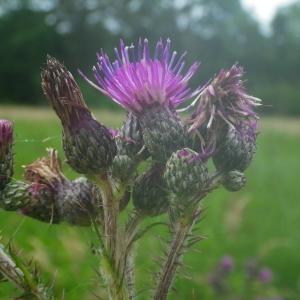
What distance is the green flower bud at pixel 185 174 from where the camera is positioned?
5.31 feet

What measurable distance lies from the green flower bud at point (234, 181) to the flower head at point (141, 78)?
39 cm

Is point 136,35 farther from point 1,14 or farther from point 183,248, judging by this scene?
point 183,248

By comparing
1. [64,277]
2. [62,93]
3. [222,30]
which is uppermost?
[222,30]

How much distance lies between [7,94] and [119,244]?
40109 millimetres

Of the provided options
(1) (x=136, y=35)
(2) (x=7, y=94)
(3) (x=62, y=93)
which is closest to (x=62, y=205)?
(3) (x=62, y=93)

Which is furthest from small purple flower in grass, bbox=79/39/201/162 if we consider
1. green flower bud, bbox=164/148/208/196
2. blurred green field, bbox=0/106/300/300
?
blurred green field, bbox=0/106/300/300

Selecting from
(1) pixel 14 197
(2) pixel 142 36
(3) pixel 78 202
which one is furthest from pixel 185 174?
(2) pixel 142 36

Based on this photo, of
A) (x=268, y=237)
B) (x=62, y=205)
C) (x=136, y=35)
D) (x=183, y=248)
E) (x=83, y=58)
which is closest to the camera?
(x=183, y=248)

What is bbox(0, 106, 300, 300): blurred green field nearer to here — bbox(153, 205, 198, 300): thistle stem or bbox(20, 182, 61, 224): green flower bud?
bbox(20, 182, 61, 224): green flower bud

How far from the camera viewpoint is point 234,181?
173 centimetres

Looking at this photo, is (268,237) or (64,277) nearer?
(64,277)

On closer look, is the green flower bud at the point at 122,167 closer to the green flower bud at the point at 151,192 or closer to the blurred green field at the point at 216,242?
the green flower bud at the point at 151,192

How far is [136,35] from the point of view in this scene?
160 ft

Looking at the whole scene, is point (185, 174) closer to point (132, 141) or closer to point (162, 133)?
point (162, 133)
